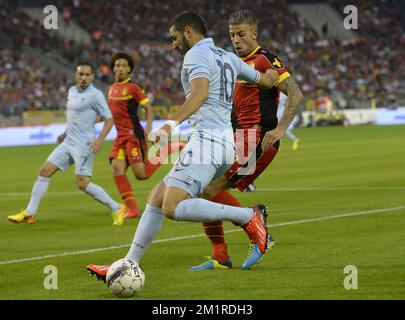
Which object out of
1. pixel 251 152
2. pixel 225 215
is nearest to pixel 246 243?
pixel 251 152

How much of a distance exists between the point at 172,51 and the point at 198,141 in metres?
48.4

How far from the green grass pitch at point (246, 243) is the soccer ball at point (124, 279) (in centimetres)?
10

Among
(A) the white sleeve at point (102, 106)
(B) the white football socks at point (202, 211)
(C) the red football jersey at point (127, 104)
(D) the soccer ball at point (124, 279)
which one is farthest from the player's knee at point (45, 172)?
(D) the soccer ball at point (124, 279)

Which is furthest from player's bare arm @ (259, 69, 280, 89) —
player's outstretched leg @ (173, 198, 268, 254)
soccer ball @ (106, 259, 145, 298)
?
soccer ball @ (106, 259, 145, 298)

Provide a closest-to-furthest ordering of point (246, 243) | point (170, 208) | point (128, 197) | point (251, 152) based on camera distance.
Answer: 1. point (170, 208)
2. point (251, 152)
3. point (246, 243)
4. point (128, 197)

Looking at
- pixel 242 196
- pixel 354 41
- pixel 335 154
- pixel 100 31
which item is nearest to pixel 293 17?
pixel 354 41

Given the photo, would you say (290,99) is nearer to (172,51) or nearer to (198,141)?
(198,141)

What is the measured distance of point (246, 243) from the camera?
37.2 feet

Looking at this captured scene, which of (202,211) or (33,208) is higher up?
(202,211)

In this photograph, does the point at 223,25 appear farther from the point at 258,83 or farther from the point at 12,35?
the point at 258,83

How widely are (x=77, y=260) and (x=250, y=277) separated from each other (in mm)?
2222

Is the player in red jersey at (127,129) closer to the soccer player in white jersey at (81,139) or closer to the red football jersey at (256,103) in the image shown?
the soccer player in white jersey at (81,139)

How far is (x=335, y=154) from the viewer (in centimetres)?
2792

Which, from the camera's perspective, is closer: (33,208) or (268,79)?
(268,79)
